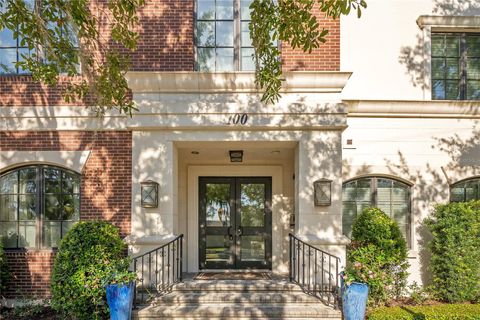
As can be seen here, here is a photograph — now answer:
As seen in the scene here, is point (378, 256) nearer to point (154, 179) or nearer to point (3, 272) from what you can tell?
point (154, 179)

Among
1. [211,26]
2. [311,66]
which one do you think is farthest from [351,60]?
[211,26]

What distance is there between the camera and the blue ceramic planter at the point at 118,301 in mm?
6258

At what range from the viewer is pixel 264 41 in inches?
231

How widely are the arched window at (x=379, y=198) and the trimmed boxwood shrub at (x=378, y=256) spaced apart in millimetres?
540

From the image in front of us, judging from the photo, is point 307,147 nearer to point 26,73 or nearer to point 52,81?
point 52,81

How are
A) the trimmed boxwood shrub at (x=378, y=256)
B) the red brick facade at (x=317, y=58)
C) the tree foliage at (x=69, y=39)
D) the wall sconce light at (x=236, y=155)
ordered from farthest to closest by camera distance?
the wall sconce light at (x=236, y=155), the red brick facade at (x=317, y=58), the trimmed boxwood shrub at (x=378, y=256), the tree foliage at (x=69, y=39)

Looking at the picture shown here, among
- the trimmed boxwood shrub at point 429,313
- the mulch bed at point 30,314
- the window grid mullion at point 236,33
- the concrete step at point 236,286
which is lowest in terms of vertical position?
the mulch bed at point 30,314

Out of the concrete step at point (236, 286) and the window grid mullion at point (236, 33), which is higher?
the window grid mullion at point (236, 33)

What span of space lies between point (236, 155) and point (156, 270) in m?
3.07

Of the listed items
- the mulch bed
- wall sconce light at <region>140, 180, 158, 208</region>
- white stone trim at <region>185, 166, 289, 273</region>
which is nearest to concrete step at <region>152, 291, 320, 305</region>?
wall sconce light at <region>140, 180, 158, 208</region>

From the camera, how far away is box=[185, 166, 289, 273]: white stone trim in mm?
9609

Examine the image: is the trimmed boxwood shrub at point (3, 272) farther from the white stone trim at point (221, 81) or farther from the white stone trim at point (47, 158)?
the white stone trim at point (221, 81)

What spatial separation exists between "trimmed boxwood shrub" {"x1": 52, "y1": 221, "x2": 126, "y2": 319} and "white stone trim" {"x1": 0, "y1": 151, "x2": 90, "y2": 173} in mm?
1650

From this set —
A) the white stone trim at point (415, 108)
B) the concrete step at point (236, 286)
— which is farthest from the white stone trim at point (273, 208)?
the white stone trim at point (415, 108)
